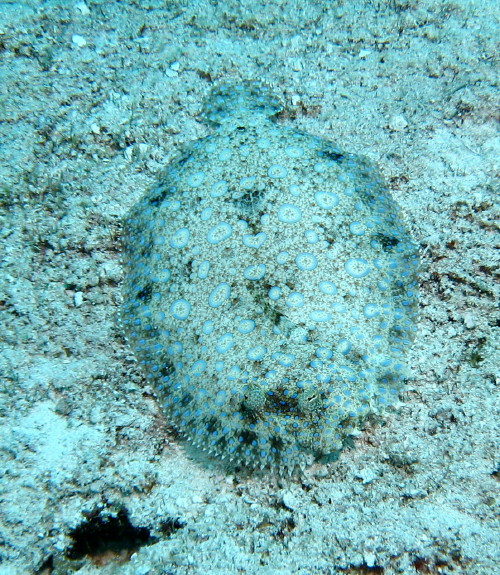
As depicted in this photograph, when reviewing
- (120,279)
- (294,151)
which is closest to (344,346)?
(294,151)

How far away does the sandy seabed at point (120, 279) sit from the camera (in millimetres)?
3092

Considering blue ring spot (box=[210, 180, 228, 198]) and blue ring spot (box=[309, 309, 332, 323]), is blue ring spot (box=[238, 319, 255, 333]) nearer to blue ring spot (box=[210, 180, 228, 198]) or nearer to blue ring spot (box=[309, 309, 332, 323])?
blue ring spot (box=[309, 309, 332, 323])

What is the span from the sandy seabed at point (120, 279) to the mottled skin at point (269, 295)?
504 millimetres

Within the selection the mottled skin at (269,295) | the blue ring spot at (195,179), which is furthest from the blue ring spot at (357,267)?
the blue ring spot at (195,179)

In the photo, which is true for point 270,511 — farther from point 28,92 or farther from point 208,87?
point 28,92

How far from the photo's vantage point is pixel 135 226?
161 inches

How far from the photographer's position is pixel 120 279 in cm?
425

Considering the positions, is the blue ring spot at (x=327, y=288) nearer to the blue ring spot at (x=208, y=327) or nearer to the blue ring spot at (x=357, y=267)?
the blue ring spot at (x=357, y=267)

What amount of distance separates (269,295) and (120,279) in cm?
177

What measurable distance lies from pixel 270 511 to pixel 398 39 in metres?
5.69

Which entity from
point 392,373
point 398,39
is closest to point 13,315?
point 392,373

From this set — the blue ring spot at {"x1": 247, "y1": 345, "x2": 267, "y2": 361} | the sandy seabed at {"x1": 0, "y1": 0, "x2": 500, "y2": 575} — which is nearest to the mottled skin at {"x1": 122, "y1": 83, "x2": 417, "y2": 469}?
the blue ring spot at {"x1": 247, "y1": 345, "x2": 267, "y2": 361}

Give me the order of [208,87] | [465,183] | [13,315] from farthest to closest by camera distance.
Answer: [208,87] → [465,183] → [13,315]

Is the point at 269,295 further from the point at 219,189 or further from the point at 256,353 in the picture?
the point at 219,189
